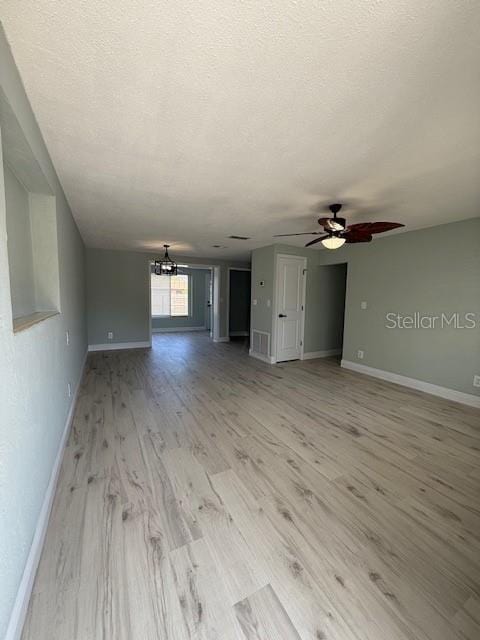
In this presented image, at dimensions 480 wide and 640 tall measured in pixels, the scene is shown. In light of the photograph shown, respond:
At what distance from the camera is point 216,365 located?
5.15 meters

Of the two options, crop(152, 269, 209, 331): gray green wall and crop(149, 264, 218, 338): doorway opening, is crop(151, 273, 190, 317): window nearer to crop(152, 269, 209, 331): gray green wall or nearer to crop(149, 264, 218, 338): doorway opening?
crop(149, 264, 218, 338): doorway opening

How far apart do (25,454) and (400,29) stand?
7.93ft

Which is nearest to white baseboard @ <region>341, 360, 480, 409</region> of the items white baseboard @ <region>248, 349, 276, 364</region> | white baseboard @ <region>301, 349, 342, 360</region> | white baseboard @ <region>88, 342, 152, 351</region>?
white baseboard @ <region>301, 349, 342, 360</region>

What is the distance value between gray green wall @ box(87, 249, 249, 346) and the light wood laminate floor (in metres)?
3.41

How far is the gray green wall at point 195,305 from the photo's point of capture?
8992 millimetres

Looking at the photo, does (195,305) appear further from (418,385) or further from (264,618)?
(264,618)

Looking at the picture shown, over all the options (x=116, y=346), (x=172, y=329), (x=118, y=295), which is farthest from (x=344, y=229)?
(x=172, y=329)

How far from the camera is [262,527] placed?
1.55 m

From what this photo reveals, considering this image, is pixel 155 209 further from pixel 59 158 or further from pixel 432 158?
pixel 432 158

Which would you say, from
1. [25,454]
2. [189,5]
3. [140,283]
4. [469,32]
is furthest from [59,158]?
[140,283]

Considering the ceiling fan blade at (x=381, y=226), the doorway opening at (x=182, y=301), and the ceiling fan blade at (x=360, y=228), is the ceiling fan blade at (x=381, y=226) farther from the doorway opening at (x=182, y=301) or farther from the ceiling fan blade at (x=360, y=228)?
the doorway opening at (x=182, y=301)

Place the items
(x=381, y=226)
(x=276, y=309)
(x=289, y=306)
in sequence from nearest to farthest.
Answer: (x=381, y=226) < (x=276, y=309) < (x=289, y=306)

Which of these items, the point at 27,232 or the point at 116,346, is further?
the point at 116,346

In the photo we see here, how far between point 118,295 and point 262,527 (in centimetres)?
580
